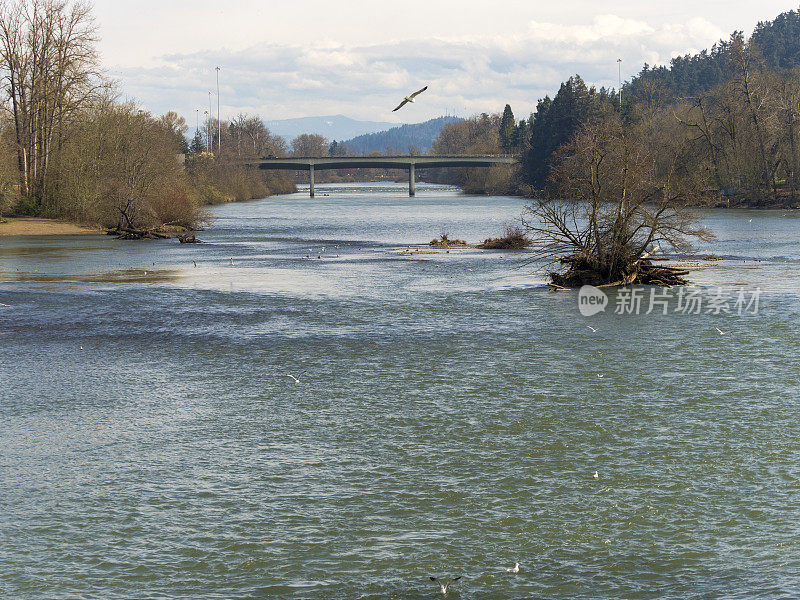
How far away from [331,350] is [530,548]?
13.7m

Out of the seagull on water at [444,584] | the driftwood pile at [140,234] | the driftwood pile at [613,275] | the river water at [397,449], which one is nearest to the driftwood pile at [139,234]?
the driftwood pile at [140,234]

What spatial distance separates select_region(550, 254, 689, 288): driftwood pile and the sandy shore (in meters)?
48.6

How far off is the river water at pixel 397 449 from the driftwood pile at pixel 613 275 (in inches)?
154

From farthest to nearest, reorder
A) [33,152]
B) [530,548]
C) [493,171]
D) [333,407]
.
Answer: [493,171], [33,152], [333,407], [530,548]

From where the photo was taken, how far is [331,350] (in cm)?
2466

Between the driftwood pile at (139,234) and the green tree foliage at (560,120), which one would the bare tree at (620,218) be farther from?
the green tree foliage at (560,120)

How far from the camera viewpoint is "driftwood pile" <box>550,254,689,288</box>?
37094 millimetres

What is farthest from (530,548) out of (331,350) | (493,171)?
(493,171)

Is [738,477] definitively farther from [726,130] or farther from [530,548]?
[726,130]

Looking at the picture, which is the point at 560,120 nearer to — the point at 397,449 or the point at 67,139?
the point at 67,139

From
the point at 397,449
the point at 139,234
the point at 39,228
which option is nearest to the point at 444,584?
the point at 397,449

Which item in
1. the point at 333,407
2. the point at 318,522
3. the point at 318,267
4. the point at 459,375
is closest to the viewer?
the point at 318,522

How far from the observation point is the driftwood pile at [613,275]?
37094mm

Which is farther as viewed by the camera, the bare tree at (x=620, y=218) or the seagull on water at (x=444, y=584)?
the bare tree at (x=620, y=218)
